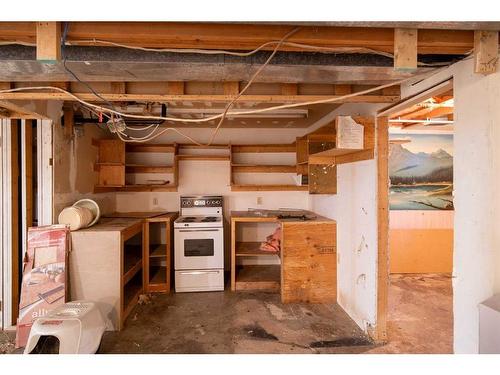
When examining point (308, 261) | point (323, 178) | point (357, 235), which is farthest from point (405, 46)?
point (308, 261)

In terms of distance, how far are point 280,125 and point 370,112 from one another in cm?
161

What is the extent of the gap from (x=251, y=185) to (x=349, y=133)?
Result: 1.86 meters

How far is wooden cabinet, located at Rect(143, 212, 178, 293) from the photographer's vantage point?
3145 mm

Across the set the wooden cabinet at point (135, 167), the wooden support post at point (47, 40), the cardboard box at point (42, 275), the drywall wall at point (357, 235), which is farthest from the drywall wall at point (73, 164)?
the drywall wall at point (357, 235)

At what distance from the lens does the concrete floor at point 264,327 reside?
211 centimetres

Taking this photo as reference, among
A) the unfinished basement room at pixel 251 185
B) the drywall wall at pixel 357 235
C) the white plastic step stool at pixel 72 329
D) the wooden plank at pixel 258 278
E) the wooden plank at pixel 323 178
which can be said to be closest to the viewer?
the unfinished basement room at pixel 251 185

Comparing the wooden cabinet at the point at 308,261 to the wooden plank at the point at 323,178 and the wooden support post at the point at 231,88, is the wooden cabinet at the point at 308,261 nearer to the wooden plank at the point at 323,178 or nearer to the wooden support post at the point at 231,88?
the wooden plank at the point at 323,178

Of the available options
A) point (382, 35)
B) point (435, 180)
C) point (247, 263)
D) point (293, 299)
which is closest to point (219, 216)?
point (247, 263)

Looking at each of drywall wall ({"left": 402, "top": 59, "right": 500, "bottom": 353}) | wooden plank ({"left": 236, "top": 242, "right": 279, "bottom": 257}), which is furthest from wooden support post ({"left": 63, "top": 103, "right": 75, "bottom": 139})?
drywall wall ({"left": 402, "top": 59, "right": 500, "bottom": 353})

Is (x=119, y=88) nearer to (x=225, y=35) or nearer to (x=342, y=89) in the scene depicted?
(x=225, y=35)

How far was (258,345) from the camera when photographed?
2125mm

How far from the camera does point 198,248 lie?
3.19m

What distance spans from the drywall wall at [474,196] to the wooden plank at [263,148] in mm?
2495

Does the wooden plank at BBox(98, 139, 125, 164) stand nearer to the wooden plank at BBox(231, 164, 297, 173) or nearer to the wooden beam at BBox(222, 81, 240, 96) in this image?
the wooden plank at BBox(231, 164, 297, 173)
